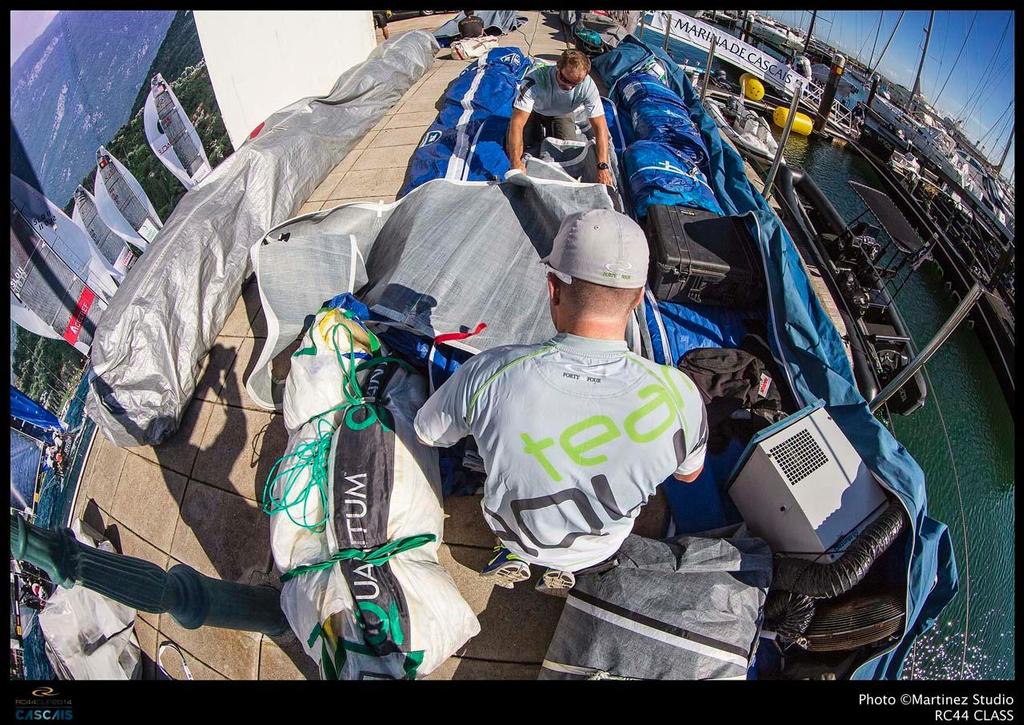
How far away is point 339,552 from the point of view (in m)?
1.91

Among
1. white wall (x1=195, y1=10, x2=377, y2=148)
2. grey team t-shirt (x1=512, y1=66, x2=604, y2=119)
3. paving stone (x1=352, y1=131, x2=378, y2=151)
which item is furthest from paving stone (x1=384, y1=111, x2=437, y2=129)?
grey team t-shirt (x1=512, y1=66, x2=604, y2=119)

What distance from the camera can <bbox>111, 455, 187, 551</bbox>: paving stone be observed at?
8.45 feet

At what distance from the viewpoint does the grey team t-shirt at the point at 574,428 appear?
142 cm

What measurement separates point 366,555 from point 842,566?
1741mm

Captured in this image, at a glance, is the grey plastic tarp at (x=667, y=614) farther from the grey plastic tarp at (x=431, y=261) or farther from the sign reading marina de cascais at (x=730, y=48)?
the sign reading marina de cascais at (x=730, y=48)

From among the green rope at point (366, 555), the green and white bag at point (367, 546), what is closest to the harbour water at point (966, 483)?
the green and white bag at point (367, 546)

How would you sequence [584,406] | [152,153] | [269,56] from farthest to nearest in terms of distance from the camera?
1. [269,56]
2. [152,153]
3. [584,406]

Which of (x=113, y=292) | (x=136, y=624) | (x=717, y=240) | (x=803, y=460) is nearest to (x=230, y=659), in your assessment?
(x=136, y=624)

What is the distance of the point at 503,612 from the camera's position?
218 cm

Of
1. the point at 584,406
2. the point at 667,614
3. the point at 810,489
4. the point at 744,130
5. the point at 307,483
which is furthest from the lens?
the point at 744,130

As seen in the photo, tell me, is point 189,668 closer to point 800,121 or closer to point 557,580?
point 557,580

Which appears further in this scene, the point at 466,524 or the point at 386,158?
the point at 386,158

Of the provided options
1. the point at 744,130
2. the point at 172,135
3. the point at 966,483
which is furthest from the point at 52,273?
the point at 744,130

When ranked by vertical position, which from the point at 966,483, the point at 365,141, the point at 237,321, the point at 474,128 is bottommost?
the point at 966,483
